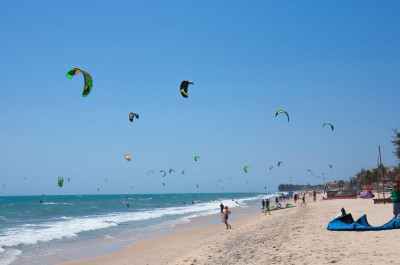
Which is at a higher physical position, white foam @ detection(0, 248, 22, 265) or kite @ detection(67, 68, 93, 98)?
kite @ detection(67, 68, 93, 98)

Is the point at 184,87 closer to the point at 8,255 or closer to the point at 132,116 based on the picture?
the point at 132,116

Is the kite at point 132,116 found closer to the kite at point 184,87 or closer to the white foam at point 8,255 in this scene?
the kite at point 184,87

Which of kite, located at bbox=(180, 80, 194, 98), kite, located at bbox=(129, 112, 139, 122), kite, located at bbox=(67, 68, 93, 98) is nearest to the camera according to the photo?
kite, located at bbox=(67, 68, 93, 98)

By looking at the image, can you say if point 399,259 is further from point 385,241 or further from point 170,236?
point 170,236

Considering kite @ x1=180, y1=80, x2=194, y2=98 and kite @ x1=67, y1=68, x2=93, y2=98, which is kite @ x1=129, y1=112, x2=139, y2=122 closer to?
kite @ x1=180, y1=80, x2=194, y2=98

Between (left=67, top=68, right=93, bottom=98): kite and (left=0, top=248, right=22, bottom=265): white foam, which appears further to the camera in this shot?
(left=0, top=248, right=22, bottom=265): white foam

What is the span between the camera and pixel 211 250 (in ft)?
40.4

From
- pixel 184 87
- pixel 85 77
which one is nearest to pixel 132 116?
pixel 184 87

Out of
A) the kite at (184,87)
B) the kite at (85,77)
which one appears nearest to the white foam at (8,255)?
the kite at (85,77)

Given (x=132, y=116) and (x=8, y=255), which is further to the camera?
(x=132, y=116)

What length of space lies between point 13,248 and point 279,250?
11605mm

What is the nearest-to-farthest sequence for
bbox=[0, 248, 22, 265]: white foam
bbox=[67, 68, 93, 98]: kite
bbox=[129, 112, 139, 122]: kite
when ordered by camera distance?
1. bbox=[67, 68, 93, 98]: kite
2. bbox=[0, 248, 22, 265]: white foam
3. bbox=[129, 112, 139, 122]: kite

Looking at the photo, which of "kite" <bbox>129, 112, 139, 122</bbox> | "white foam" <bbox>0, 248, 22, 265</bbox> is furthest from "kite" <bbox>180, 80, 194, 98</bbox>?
→ "white foam" <bbox>0, 248, 22, 265</bbox>

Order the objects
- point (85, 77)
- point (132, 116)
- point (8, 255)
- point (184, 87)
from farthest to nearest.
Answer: point (132, 116), point (184, 87), point (8, 255), point (85, 77)
